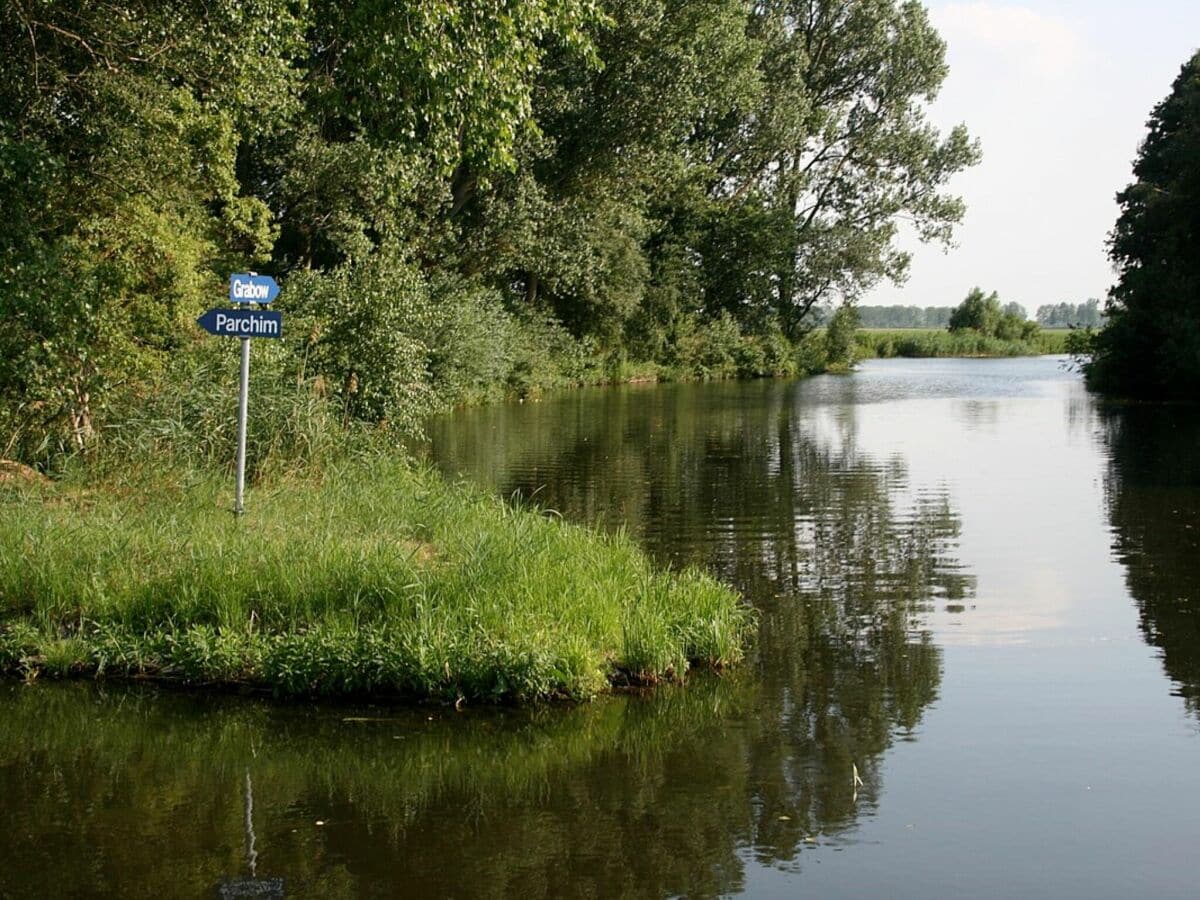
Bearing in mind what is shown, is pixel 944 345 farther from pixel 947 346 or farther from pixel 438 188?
pixel 438 188

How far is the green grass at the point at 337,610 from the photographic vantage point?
9.34 m

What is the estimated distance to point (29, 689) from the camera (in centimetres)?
947

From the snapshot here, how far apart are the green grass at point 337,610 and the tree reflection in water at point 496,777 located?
0.92ft

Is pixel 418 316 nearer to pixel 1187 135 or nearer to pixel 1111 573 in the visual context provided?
pixel 1111 573

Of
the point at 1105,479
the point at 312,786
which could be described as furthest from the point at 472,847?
the point at 1105,479

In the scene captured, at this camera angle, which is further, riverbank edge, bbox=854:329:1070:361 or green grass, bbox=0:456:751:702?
riverbank edge, bbox=854:329:1070:361

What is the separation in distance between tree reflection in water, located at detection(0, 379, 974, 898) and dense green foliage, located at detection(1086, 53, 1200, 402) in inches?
1343

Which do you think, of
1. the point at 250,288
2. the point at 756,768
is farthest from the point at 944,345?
the point at 756,768

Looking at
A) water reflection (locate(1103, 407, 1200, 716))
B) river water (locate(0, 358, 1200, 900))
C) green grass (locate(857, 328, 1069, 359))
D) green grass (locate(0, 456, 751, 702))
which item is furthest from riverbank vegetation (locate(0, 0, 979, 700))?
green grass (locate(857, 328, 1069, 359))

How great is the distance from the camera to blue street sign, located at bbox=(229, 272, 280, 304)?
12.1 m

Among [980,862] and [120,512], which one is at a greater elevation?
Result: [120,512]

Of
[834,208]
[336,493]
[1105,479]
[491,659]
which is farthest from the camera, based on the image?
[834,208]

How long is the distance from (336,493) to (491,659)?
4.94 meters

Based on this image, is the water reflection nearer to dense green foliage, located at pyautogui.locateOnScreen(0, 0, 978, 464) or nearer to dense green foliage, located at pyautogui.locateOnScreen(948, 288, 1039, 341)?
dense green foliage, located at pyautogui.locateOnScreen(0, 0, 978, 464)
